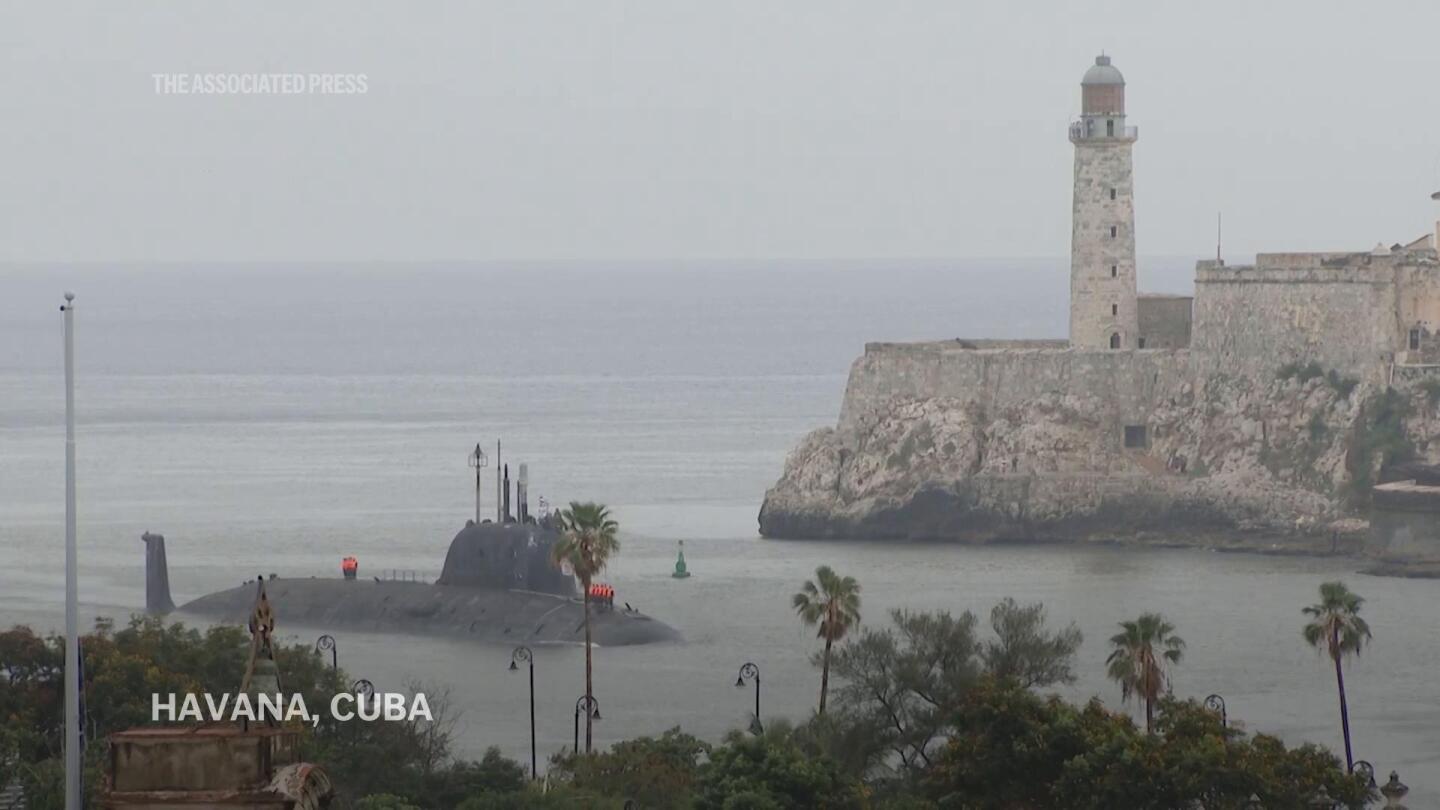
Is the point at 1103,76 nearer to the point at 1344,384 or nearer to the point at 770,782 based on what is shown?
the point at 1344,384

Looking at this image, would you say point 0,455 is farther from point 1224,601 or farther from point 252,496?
point 1224,601

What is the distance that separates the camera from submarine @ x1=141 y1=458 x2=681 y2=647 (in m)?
69.3

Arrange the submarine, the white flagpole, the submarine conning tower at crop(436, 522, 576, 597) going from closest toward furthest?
1. the white flagpole
2. the submarine
3. the submarine conning tower at crop(436, 522, 576, 597)

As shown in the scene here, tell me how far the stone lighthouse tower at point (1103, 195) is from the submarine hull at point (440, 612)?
24.6m

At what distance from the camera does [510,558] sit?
70938mm

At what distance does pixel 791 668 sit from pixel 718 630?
667cm

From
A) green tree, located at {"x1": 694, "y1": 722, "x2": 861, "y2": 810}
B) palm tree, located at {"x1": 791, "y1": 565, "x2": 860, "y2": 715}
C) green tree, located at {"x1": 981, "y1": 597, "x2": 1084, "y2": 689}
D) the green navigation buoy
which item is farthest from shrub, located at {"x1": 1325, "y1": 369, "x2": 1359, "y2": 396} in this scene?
green tree, located at {"x1": 694, "y1": 722, "x2": 861, "y2": 810}

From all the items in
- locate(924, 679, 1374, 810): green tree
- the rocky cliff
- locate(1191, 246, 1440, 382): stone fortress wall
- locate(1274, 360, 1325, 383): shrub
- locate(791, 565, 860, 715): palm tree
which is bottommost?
locate(924, 679, 1374, 810): green tree

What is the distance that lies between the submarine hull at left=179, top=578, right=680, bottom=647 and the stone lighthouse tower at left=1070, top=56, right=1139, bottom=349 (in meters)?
24.6

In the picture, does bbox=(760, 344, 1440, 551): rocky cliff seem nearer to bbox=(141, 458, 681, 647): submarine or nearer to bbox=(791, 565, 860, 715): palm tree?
bbox=(141, 458, 681, 647): submarine

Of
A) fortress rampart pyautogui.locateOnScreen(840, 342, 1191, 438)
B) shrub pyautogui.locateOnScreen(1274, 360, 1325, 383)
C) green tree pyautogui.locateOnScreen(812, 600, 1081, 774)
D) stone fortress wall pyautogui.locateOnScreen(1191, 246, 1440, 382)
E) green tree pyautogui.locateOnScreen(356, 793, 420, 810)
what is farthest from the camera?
fortress rampart pyautogui.locateOnScreen(840, 342, 1191, 438)

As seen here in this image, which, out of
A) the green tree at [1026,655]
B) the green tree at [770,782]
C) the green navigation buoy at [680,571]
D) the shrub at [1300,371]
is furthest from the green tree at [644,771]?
the shrub at [1300,371]

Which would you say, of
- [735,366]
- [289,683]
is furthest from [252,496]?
[735,366]

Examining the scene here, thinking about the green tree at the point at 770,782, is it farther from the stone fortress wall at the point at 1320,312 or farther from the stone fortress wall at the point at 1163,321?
the stone fortress wall at the point at 1163,321
